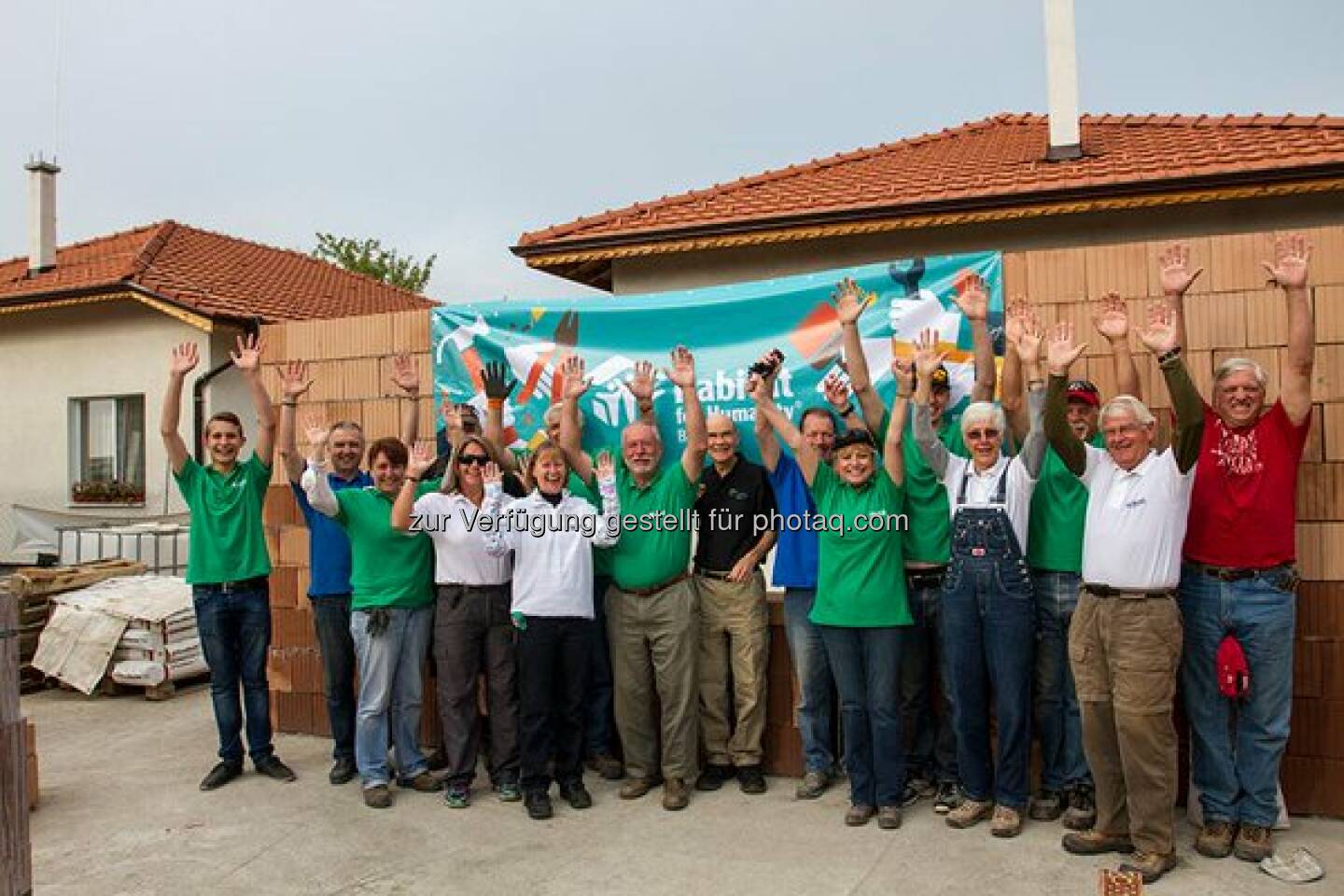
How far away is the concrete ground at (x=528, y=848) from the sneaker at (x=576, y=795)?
0.05m

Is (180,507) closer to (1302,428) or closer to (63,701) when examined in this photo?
(63,701)

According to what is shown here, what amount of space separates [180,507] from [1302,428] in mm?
11565

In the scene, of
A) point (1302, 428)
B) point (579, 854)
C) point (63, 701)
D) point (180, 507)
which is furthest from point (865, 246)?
point (180, 507)

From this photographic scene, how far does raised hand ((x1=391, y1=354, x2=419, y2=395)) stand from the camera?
223 inches

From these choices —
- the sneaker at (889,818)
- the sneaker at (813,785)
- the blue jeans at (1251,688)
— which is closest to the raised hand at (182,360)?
the sneaker at (813,785)

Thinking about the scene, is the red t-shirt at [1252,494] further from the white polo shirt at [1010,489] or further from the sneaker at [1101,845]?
the sneaker at [1101,845]

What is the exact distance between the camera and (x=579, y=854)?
163 inches

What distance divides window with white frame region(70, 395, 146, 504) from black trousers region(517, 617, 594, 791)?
9.46 m

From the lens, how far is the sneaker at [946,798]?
4.40 metres

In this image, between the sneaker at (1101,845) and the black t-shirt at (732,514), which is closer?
the sneaker at (1101,845)

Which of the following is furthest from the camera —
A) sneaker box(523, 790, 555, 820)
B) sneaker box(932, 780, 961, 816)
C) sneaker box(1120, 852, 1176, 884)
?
sneaker box(523, 790, 555, 820)

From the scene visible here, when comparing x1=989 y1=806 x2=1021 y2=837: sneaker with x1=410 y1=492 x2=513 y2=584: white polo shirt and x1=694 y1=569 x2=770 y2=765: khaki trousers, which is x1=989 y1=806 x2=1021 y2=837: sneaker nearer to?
x1=694 y1=569 x2=770 y2=765: khaki trousers

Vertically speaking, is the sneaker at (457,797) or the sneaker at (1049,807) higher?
the sneaker at (1049,807)

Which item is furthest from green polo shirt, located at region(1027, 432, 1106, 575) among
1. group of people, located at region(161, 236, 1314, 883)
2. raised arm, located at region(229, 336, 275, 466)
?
raised arm, located at region(229, 336, 275, 466)
